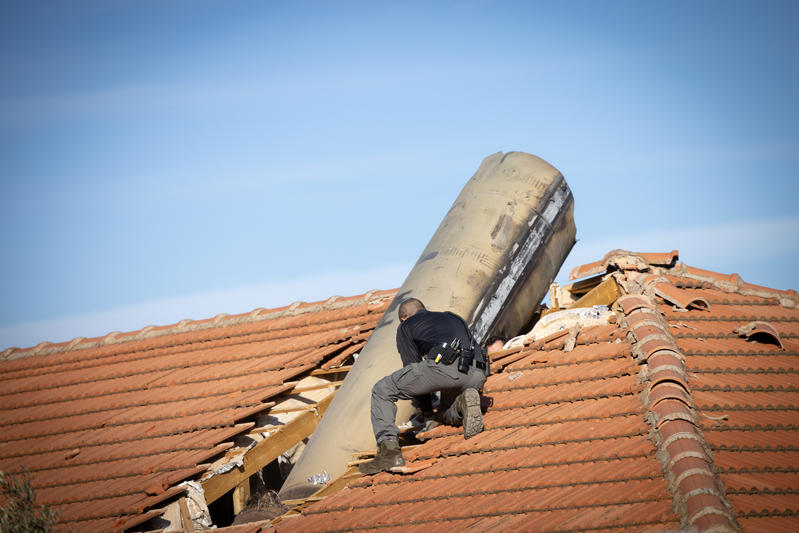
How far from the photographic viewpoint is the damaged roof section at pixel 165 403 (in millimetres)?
8586

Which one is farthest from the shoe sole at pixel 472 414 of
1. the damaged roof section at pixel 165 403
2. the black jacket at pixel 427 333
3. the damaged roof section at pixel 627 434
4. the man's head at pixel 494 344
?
the damaged roof section at pixel 165 403

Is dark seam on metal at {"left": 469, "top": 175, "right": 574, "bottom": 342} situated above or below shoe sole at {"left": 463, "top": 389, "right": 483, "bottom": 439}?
above

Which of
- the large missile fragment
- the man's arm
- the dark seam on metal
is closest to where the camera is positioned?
the man's arm

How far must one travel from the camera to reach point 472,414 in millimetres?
7398

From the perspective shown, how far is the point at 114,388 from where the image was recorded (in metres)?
11.3

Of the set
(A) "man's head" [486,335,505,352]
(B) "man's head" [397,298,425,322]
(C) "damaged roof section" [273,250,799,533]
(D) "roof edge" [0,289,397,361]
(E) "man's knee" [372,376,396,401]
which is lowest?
(C) "damaged roof section" [273,250,799,533]

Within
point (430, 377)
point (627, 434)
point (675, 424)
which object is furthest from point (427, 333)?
point (675, 424)

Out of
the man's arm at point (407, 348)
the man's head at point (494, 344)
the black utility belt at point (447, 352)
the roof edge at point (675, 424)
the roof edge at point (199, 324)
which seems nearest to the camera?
the roof edge at point (675, 424)

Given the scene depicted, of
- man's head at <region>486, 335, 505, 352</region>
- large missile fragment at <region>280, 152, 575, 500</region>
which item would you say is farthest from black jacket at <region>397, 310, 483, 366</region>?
man's head at <region>486, 335, 505, 352</region>

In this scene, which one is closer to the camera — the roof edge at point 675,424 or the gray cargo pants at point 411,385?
the roof edge at point 675,424

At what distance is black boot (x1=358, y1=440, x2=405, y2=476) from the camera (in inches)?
291

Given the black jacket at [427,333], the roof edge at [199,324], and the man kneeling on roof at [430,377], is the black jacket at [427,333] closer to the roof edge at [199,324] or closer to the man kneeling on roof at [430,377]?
the man kneeling on roof at [430,377]

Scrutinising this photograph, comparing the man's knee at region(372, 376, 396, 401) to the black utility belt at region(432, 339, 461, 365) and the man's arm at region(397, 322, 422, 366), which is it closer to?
the man's arm at region(397, 322, 422, 366)

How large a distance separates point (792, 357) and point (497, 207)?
372 cm
